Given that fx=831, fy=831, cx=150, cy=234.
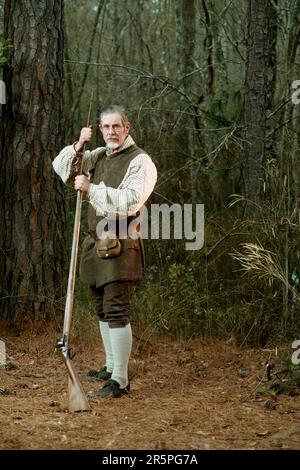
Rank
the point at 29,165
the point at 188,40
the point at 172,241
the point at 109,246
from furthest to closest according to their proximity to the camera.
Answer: the point at 188,40
the point at 172,241
the point at 29,165
the point at 109,246

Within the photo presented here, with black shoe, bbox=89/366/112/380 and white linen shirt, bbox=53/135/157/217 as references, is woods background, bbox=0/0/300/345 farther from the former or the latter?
white linen shirt, bbox=53/135/157/217

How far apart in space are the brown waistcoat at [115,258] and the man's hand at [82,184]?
0.81 ft

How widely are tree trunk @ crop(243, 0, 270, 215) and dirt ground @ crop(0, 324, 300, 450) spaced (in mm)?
1673

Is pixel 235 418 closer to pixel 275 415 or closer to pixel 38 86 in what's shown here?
pixel 275 415

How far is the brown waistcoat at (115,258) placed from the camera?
561cm

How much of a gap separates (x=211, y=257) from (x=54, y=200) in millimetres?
1572

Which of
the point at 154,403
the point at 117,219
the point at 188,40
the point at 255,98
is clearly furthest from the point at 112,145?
the point at 188,40

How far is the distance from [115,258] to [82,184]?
0.56 metres

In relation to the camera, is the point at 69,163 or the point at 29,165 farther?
the point at 29,165

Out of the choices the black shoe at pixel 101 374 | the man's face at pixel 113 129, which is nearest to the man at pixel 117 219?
the man's face at pixel 113 129

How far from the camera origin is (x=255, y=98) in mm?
7793

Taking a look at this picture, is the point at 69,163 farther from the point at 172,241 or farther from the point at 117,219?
the point at 172,241

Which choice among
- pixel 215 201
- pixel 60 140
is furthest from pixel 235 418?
pixel 215 201

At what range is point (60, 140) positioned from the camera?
7.37m
